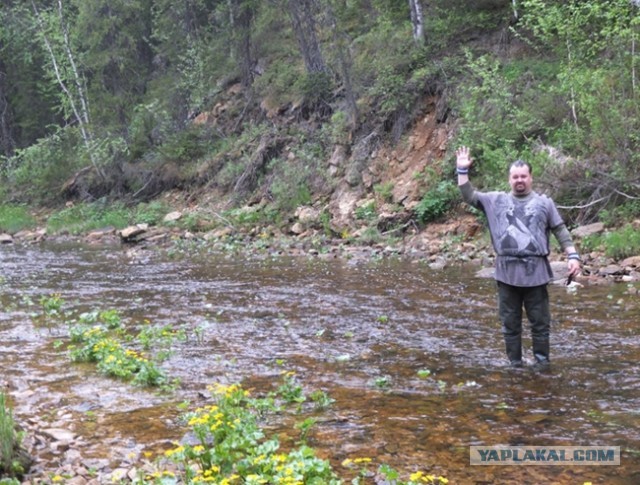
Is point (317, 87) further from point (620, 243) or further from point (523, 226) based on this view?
point (523, 226)

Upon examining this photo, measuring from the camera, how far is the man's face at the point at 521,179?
6.20 m

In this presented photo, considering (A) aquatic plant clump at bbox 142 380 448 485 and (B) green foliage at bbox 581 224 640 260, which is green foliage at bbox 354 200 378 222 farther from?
(A) aquatic plant clump at bbox 142 380 448 485

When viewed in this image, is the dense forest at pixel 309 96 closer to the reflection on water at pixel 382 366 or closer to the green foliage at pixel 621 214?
the green foliage at pixel 621 214

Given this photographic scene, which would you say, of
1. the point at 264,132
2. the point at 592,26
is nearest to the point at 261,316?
the point at 592,26

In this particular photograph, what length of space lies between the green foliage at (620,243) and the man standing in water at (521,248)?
6.21m

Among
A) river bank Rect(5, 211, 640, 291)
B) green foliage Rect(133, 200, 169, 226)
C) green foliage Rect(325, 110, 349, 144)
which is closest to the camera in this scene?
river bank Rect(5, 211, 640, 291)

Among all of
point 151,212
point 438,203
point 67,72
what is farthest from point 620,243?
point 67,72

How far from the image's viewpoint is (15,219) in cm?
2973

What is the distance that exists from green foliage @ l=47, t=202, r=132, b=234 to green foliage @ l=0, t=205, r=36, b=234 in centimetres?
108

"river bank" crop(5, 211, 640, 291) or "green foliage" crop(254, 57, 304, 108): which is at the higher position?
"green foliage" crop(254, 57, 304, 108)

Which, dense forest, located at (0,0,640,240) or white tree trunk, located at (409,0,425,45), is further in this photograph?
white tree trunk, located at (409,0,425,45)

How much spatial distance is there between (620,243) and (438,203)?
5.59 meters

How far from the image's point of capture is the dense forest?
533 inches

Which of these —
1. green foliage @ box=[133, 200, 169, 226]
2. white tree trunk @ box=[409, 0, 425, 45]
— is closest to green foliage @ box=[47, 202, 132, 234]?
green foliage @ box=[133, 200, 169, 226]
